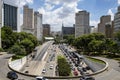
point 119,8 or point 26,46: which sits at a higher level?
point 119,8

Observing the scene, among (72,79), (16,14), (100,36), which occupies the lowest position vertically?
(72,79)

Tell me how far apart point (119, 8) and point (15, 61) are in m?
97.5

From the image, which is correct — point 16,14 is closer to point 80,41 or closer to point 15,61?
point 80,41

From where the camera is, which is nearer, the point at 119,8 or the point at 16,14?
the point at 119,8

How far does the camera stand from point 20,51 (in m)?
67.4

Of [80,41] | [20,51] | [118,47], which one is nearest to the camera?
[20,51]

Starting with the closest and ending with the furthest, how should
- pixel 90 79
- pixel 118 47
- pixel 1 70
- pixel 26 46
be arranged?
pixel 90 79 < pixel 1 70 < pixel 118 47 < pixel 26 46

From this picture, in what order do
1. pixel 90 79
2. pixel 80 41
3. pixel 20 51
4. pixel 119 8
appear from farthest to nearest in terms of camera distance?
pixel 119 8 < pixel 80 41 < pixel 20 51 < pixel 90 79

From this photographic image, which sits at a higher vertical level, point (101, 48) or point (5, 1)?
point (5, 1)

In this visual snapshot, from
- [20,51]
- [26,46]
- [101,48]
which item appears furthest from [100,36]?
[20,51]

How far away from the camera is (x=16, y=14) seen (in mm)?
152625

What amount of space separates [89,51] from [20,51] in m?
37.6

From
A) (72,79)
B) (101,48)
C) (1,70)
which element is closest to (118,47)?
(101,48)

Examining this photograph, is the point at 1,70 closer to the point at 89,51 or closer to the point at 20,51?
the point at 20,51
